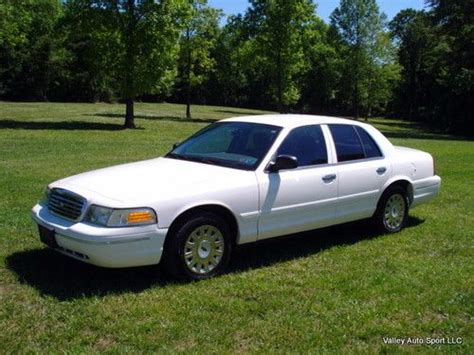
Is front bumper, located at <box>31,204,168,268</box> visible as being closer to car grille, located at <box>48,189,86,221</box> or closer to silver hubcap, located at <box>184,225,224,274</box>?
car grille, located at <box>48,189,86,221</box>

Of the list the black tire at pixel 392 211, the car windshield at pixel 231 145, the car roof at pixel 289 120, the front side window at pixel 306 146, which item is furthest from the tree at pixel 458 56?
the car windshield at pixel 231 145

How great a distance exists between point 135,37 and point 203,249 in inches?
891

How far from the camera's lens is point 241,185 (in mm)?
5848

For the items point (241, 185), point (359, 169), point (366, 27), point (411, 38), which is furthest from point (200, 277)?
point (411, 38)

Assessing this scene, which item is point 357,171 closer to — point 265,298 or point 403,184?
point 403,184

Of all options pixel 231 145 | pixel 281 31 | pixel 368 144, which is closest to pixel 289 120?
pixel 231 145

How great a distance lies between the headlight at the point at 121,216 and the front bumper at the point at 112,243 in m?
0.05

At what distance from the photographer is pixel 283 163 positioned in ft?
19.8

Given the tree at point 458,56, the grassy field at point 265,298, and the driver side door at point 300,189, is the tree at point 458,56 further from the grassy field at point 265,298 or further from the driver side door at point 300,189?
the driver side door at point 300,189

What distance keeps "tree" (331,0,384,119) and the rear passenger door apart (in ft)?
155

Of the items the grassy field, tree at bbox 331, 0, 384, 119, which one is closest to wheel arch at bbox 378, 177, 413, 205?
the grassy field

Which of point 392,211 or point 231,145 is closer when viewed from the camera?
point 231,145

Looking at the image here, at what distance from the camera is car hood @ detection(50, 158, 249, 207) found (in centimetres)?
533

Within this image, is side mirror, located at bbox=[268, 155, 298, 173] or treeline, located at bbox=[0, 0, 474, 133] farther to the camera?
treeline, located at bbox=[0, 0, 474, 133]
